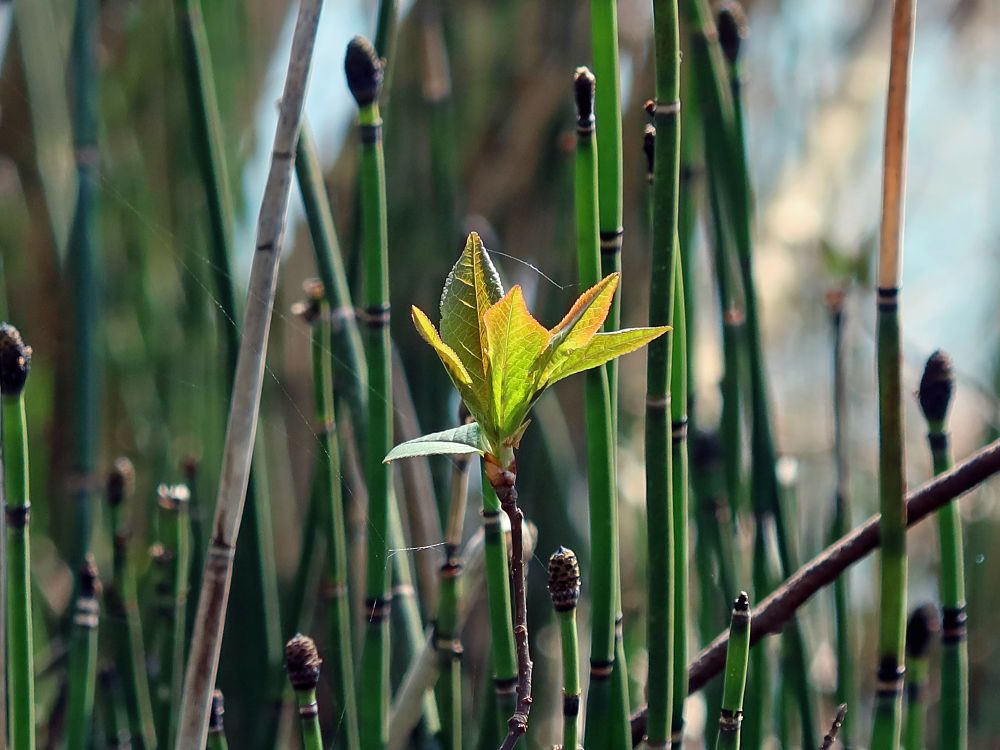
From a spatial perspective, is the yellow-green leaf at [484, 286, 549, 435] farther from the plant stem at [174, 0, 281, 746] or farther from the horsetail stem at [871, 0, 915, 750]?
the plant stem at [174, 0, 281, 746]

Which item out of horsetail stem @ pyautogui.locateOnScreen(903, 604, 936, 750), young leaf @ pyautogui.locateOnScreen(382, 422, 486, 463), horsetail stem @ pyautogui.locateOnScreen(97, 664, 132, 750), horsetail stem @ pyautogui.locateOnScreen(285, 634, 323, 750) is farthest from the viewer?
horsetail stem @ pyautogui.locateOnScreen(97, 664, 132, 750)

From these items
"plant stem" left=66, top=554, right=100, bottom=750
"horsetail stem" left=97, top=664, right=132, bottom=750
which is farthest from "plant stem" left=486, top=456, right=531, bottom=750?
"horsetail stem" left=97, top=664, right=132, bottom=750

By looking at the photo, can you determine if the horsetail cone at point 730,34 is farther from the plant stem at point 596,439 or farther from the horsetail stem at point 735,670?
the horsetail stem at point 735,670

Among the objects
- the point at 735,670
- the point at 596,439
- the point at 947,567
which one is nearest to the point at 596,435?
the point at 596,439

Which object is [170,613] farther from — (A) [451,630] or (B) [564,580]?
(B) [564,580]

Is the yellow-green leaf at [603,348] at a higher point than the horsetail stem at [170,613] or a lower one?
higher

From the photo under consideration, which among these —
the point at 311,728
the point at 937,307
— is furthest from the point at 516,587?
the point at 937,307

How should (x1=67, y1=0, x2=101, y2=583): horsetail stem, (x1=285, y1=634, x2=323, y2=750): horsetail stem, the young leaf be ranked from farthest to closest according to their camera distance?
1. (x1=67, y1=0, x2=101, y2=583): horsetail stem
2. (x1=285, y1=634, x2=323, y2=750): horsetail stem
3. the young leaf

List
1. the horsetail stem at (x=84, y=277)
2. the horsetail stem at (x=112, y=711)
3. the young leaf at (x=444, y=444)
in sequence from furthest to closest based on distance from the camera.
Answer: the horsetail stem at (x=84, y=277) < the horsetail stem at (x=112, y=711) < the young leaf at (x=444, y=444)

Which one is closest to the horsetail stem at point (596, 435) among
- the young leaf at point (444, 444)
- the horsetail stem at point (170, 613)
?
the young leaf at point (444, 444)
